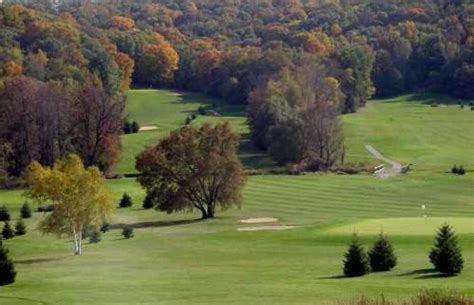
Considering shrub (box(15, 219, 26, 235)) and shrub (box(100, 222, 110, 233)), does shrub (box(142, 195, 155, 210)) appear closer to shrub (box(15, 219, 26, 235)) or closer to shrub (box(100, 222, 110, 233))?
shrub (box(100, 222, 110, 233))

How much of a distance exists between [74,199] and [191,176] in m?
16.6

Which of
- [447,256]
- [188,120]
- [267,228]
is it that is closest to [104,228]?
[267,228]

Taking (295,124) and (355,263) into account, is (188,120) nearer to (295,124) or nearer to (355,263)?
(295,124)

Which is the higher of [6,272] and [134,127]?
[134,127]

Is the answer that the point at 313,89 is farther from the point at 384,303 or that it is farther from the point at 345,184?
the point at 384,303

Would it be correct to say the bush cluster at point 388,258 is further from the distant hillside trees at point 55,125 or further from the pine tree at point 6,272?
the distant hillside trees at point 55,125

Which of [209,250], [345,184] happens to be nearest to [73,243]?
[209,250]

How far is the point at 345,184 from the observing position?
89.9 m

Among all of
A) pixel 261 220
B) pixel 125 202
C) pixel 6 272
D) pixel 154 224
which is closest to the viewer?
pixel 6 272

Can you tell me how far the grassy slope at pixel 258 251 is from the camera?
36406 mm

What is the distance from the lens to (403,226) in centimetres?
5581

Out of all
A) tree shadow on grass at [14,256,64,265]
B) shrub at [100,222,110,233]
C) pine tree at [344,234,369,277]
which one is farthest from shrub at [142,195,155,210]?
pine tree at [344,234,369,277]

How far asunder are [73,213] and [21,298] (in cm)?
1730

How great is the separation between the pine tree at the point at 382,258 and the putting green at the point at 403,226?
10.4 meters
